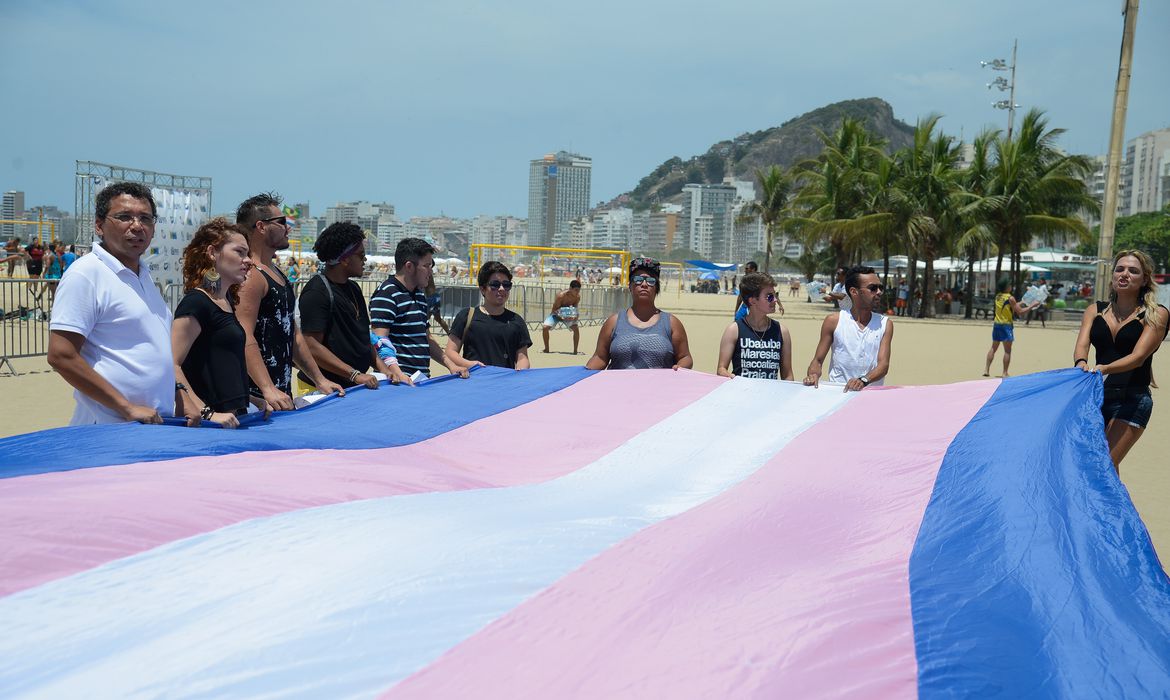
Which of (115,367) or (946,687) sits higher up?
(115,367)

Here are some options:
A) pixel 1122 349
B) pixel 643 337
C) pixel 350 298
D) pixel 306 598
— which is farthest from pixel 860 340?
pixel 306 598

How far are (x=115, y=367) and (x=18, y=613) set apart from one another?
145 cm

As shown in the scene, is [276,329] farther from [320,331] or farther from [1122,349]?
[1122,349]

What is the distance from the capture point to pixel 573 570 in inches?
101

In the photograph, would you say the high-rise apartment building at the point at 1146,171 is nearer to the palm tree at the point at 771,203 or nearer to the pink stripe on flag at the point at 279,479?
the palm tree at the point at 771,203

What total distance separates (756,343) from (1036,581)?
10.9 ft

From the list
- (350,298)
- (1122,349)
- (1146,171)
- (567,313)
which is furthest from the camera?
(1146,171)

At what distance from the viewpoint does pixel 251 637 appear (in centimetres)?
207

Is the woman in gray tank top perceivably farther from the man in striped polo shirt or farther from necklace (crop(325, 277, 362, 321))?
necklace (crop(325, 277, 362, 321))

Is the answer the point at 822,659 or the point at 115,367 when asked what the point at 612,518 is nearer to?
the point at 822,659

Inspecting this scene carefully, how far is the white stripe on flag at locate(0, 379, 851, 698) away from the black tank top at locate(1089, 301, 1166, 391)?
3424 mm

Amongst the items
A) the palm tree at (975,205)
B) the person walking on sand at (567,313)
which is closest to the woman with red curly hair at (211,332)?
the person walking on sand at (567,313)

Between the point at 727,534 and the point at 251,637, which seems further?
the point at 727,534

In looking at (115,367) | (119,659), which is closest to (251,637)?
(119,659)
